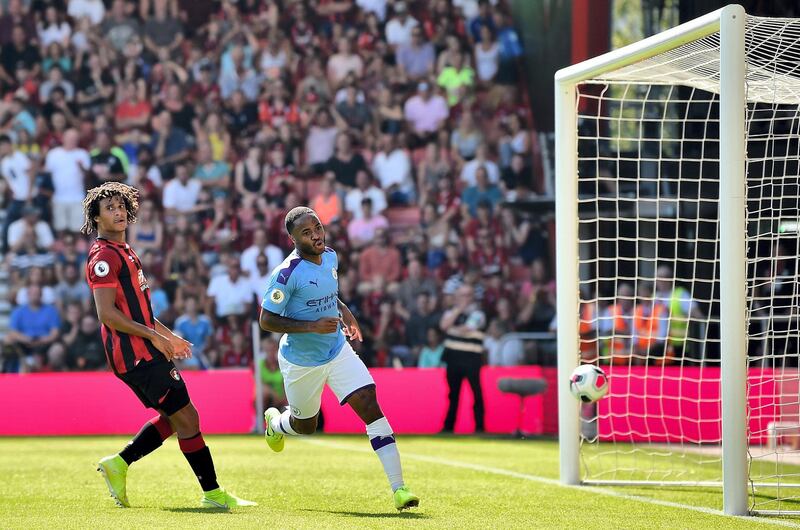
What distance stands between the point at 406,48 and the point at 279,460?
10.3 meters

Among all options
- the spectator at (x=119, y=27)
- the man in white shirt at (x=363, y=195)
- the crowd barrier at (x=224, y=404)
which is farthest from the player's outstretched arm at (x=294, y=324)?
the spectator at (x=119, y=27)

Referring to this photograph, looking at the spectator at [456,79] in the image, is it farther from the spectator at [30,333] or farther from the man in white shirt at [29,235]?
the spectator at [30,333]

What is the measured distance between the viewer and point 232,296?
18188mm

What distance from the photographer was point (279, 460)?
38.7 ft

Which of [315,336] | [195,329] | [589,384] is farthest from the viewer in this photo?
[195,329]

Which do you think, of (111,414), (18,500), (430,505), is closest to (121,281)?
(18,500)

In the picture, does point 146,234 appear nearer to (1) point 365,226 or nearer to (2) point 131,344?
(1) point 365,226

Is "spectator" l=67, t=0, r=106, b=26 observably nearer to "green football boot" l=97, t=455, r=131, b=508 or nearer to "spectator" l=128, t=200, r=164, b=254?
"spectator" l=128, t=200, r=164, b=254

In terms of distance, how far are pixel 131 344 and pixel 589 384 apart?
3.48m

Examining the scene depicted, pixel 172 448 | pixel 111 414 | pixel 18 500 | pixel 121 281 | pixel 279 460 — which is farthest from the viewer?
pixel 111 414

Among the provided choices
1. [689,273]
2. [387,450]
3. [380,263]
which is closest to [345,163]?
[380,263]

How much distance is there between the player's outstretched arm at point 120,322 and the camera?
291 inches

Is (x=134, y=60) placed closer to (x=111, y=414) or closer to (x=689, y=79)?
(x=111, y=414)

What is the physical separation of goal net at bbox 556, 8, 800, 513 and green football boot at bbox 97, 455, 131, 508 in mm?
3632
